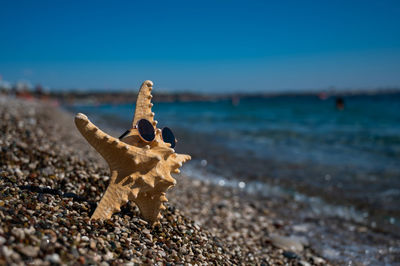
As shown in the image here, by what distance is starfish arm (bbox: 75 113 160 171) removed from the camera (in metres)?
4.27

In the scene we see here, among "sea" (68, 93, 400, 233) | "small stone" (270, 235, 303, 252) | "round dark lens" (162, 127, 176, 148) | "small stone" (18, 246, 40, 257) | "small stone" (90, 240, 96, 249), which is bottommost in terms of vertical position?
"small stone" (270, 235, 303, 252)

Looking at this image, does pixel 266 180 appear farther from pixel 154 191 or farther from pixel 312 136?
pixel 312 136

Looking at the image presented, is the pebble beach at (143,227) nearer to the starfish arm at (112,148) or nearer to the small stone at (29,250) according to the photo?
the small stone at (29,250)

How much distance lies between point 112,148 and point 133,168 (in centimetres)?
42

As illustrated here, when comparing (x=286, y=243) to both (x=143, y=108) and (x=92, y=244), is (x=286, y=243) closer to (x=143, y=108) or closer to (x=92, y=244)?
(x=143, y=108)

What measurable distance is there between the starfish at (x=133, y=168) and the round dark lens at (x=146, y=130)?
0.27 feet

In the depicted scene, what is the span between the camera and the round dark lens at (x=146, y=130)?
4652mm

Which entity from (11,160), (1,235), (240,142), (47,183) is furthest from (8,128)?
(240,142)

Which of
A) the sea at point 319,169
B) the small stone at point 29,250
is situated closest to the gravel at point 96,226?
the small stone at point 29,250

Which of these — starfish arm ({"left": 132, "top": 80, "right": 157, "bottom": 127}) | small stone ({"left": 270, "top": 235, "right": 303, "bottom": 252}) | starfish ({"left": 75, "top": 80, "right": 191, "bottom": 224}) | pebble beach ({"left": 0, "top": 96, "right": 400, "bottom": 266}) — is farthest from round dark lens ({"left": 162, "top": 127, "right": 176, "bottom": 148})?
small stone ({"left": 270, "top": 235, "right": 303, "bottom": 252})

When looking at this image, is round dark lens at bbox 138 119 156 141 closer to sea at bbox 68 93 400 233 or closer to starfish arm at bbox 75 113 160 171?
starfish arm at bbox 75 113 160 171

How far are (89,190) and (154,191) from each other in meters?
1.63

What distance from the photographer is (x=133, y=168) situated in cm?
454

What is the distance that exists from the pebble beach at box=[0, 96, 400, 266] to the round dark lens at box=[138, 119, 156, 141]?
4.37ft
